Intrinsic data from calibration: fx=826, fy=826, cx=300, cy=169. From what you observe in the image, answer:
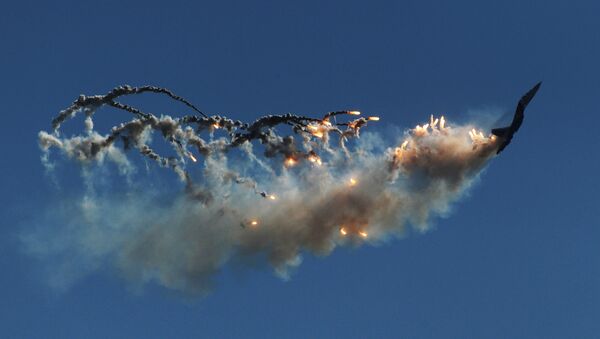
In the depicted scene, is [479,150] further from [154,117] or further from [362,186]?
[154,117]

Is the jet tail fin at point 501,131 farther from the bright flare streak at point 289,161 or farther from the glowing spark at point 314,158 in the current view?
the bright flare streak at point 289,161

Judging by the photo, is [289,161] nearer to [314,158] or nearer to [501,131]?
[314,158]

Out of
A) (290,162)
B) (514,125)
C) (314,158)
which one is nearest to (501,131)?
(514,125)

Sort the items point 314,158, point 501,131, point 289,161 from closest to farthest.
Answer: point 289,161 → point 314,158 → point 501,131

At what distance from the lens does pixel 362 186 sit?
84562 mm

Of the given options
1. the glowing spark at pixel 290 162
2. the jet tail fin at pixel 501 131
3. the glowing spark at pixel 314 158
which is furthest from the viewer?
the jet tail fin at pixel 501 131

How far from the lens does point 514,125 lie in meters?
79.4

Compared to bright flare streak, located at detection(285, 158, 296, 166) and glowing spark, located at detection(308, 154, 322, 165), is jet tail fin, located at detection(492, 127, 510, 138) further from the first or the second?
bright flare streak, located at detection(285, 158, 296, 166)

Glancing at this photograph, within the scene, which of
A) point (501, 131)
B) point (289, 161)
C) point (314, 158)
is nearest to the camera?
point (289, 161)

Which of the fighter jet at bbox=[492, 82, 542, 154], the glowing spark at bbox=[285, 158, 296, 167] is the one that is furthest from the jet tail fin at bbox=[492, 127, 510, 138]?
the glowing spark at bbox=[285, 158, 296, 167]

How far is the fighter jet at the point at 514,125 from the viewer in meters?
79.2

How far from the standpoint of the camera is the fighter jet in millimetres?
79188

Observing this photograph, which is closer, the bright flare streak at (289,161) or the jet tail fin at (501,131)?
the bright flare streak at (289,161)

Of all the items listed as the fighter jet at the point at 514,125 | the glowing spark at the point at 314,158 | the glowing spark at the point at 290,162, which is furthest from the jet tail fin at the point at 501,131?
the glowing spark at the point at 290,162
